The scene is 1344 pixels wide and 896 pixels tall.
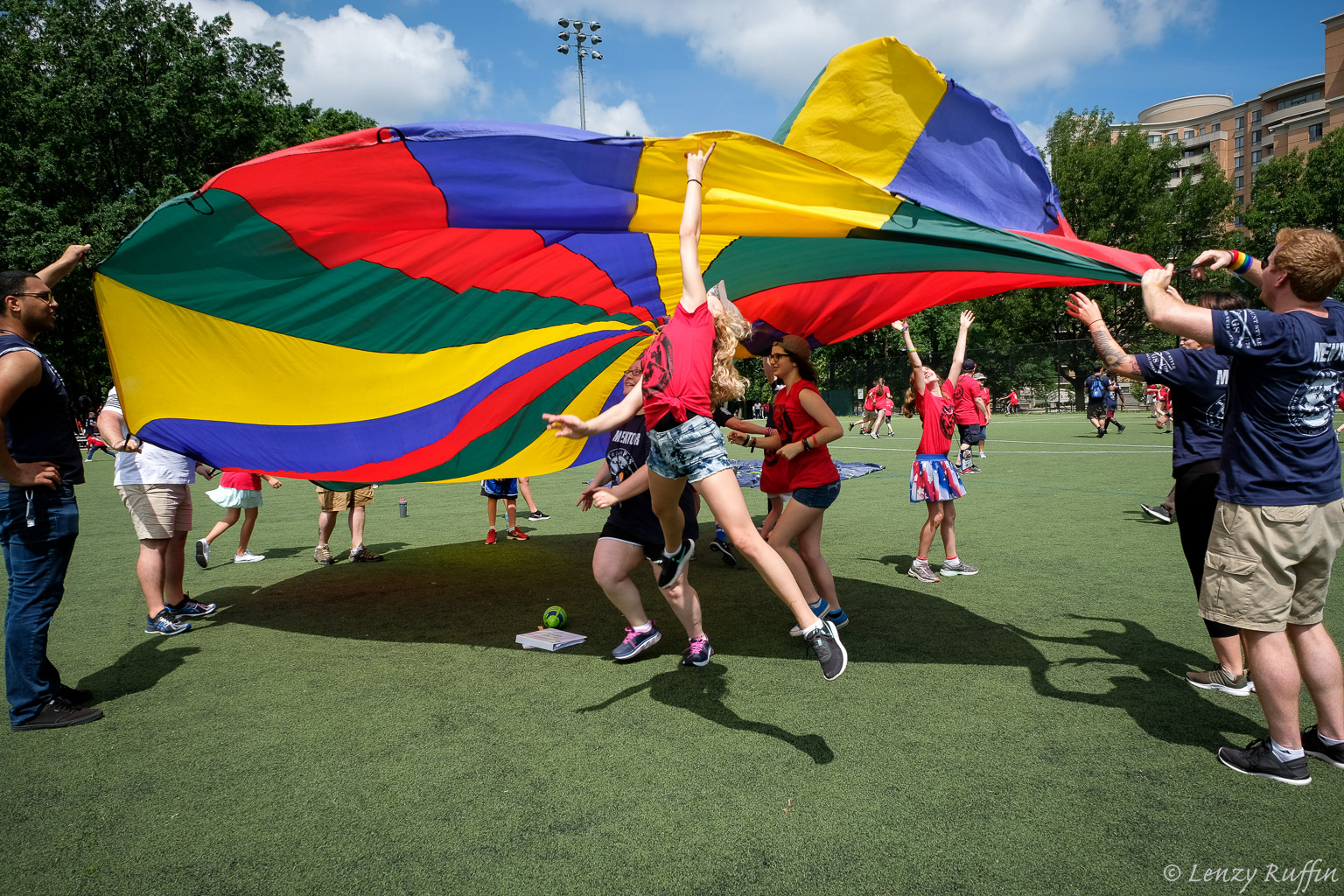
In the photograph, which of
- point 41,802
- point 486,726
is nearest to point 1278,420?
point 486,726

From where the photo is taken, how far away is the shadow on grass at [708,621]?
356 centimetres

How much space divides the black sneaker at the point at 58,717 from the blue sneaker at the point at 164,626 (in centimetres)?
139

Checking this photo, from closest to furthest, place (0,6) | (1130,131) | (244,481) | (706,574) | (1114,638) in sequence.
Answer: (1114,638)
(706,574)
(244,481)
(0,6)
(1130,131)

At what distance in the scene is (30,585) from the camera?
3516 millimetres

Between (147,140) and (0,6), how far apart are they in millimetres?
7794

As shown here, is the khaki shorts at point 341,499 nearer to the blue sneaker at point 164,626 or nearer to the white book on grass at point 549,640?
the blue sneaker at point 164,626

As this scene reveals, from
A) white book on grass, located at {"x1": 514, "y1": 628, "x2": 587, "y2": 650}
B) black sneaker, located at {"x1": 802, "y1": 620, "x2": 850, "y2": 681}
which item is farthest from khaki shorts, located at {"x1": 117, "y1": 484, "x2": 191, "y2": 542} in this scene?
black sneaker, located at {"x1": 802, "y1": 620, "x2": 850, "y2": 681}

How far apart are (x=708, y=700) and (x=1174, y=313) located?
2.55 m

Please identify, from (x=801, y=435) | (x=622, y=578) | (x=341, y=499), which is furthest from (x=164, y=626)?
(x=801, y=435)

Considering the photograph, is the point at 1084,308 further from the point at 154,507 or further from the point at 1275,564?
the point at 154,507

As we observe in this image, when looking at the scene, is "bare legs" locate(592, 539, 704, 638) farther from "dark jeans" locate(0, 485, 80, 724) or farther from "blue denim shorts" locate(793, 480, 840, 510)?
"dark jeans" locate(0, 485, 80, 724)

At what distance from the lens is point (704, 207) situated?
3.82 meters

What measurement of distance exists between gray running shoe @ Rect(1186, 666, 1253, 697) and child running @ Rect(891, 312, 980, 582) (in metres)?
2.31

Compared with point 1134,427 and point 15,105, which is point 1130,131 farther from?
point 15,105
